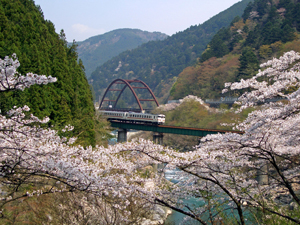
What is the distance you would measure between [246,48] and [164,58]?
83336mm

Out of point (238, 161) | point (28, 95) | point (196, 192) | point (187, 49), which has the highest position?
point (187, 49)

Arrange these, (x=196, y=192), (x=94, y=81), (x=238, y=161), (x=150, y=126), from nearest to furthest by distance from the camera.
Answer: (x=196, y=192), (x=238, y=161), (x=150, y=126), (x=94, y=81)

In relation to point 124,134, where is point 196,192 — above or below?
above

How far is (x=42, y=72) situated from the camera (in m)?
15.4

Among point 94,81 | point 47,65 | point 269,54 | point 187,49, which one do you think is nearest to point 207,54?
point 269,54

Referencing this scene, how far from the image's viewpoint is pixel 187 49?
119438mm

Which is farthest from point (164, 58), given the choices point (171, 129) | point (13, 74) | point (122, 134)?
point (13, 74)

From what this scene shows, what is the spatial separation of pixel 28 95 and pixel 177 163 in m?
11.7

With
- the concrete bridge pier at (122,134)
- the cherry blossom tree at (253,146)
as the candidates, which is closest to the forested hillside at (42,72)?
the cherry blossom tree at (253,146)

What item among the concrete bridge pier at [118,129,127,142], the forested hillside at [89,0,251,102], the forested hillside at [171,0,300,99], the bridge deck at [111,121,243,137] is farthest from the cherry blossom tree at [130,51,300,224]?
the forested hillside at [89,0,251,102]

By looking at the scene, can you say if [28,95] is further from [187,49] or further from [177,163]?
[187,49]

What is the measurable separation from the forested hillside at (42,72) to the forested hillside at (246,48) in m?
23.2

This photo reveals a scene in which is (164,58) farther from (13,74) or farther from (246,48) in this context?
(13,74)

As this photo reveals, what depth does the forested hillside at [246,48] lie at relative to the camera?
35.6 metres
